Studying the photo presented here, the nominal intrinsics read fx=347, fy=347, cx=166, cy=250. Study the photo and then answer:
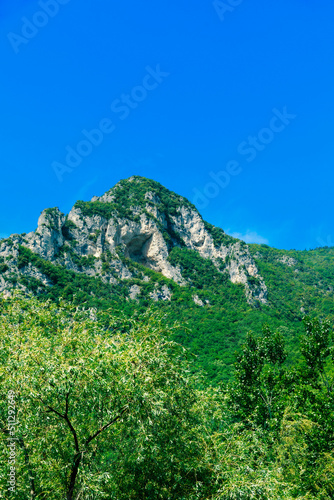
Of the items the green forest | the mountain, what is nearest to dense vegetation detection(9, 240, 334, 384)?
the mountain

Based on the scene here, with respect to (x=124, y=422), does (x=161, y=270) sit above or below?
above

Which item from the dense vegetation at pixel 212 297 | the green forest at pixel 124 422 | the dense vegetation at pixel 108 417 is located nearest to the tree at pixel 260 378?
the green forest at pixel 124 422

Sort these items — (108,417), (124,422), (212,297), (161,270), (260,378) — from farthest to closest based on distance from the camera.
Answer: (161,270) < (212,297) < (260,378) < (124,422) < (108,417)

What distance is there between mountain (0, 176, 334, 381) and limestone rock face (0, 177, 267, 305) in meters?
0.30

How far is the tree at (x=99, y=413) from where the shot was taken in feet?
23.5

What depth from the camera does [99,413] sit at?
7.56 metres

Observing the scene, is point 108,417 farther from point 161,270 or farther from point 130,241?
point 161,270

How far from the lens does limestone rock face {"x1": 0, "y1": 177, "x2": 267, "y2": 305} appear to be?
90094 millimetres

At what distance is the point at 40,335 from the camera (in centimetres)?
850

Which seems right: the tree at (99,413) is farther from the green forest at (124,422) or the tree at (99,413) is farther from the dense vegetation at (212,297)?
the dense vegetation at (212,297)

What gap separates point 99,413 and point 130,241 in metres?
103

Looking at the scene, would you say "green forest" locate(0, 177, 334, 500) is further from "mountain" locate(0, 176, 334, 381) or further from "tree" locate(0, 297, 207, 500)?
"mountain" locate(0, 176, 334, 381)

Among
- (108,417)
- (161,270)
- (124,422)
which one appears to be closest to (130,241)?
(161,270)

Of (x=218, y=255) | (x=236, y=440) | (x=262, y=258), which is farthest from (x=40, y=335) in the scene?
(x=262, y=258)
